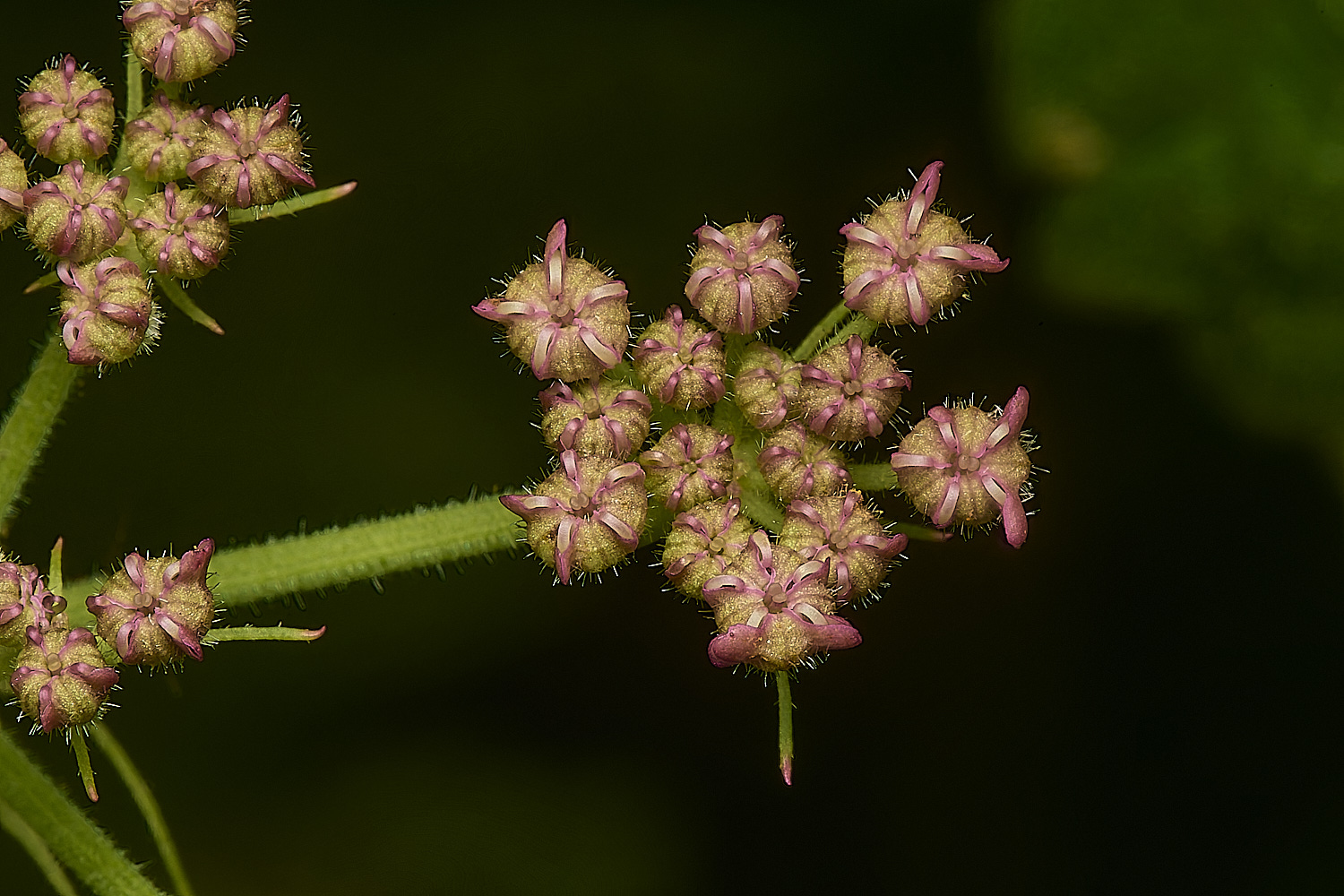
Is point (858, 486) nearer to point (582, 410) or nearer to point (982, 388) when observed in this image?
point (582, 410)

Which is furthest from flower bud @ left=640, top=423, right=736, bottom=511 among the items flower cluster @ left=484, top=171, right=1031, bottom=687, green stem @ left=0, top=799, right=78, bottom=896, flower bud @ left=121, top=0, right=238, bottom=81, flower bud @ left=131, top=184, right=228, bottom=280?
green stem @ left=0, top=799, right=78, bottom=896

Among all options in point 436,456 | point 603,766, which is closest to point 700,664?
point 603,766

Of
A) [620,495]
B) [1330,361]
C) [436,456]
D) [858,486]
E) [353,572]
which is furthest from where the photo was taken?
[436,456]

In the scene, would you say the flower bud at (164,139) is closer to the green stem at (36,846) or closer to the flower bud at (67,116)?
the flower bud at (67,116)

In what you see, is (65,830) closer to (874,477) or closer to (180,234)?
(180,234)

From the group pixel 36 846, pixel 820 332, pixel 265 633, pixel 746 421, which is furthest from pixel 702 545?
pixel 36 846
